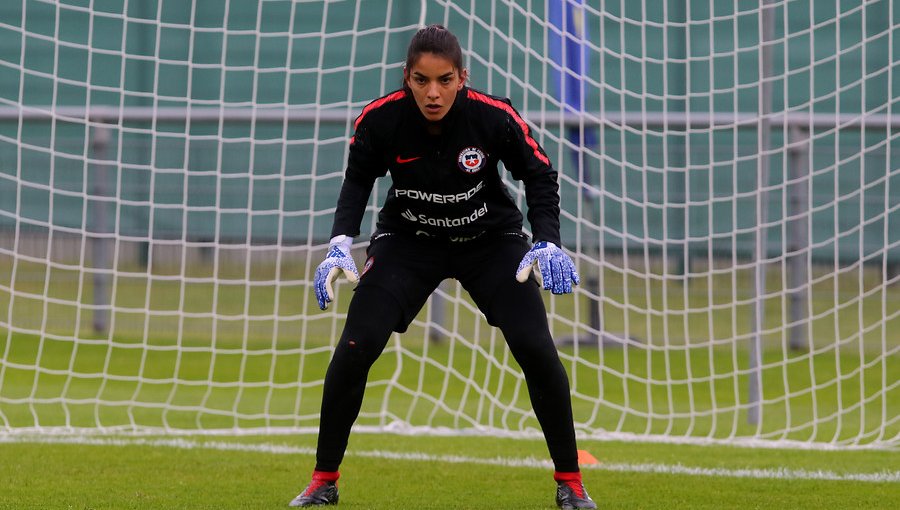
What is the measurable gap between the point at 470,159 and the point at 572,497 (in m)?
1.32

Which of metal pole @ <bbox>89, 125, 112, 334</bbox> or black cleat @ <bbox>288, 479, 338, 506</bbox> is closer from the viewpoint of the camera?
black cleat @ <bbox>288, 479, 338, 506</bbox>

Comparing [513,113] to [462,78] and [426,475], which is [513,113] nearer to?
[462,78]

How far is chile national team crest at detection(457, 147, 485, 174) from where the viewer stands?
507cm

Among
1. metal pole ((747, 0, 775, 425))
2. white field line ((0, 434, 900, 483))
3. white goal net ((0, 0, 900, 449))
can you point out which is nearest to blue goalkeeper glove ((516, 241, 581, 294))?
white field line ((0, 434, 900, 483))

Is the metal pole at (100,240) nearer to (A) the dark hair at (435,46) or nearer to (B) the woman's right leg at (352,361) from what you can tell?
(B) the woman's right leg at (352,361)

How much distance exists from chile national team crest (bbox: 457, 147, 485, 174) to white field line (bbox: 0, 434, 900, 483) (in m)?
2.09

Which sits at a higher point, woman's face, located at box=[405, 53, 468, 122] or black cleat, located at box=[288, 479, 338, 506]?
woman's face, located at box=[405, 53, 468, 122]

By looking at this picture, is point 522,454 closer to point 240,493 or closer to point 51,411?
point 240,493

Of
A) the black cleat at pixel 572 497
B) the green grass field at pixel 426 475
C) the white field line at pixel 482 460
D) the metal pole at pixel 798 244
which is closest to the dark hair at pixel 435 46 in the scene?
the black cleat at pixel 572 497

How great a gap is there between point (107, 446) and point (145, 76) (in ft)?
25.5

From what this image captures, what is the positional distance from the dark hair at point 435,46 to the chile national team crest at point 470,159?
316mm

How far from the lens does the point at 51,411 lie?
348 inches

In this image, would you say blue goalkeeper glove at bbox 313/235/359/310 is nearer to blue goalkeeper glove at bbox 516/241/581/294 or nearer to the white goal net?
blue goalkeeper glove at bbox 516/241/581/294

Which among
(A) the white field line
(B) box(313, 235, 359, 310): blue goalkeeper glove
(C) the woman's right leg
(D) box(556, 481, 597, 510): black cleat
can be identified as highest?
(B) box(313, 235, 359, 310): blue goalkeeper glove
